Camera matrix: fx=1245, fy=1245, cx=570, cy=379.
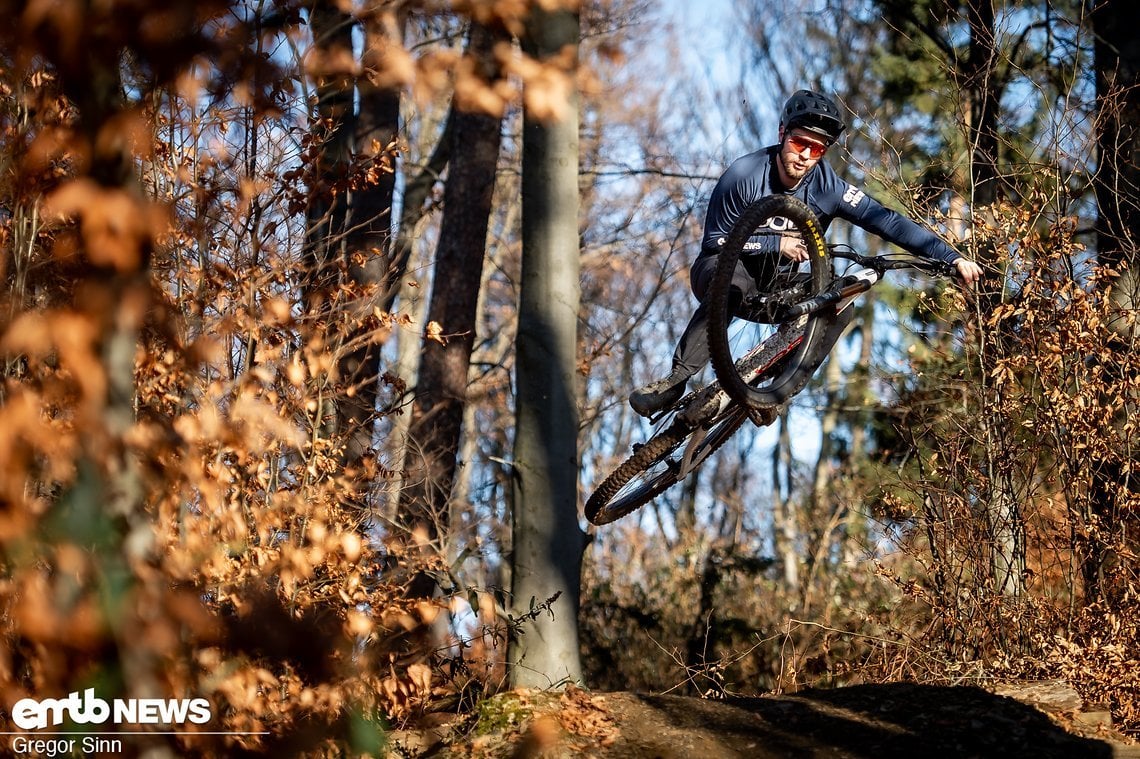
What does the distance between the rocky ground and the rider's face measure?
2954mm

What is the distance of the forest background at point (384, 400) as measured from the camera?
9.77ft

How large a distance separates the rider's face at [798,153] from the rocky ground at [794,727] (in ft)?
9.69

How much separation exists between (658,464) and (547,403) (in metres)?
1.09

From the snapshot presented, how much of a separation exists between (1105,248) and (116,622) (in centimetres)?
820

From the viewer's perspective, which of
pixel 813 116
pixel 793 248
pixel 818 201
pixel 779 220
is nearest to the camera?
pixel 813 116

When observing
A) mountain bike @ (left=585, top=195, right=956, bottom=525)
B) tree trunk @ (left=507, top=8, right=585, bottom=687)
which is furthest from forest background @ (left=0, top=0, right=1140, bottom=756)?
mountain bike @ (left=585, top=195, right=956, bottom=525)

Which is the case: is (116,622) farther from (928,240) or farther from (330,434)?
(928,240)

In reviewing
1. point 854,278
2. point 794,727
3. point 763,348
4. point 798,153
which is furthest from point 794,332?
point 794,727

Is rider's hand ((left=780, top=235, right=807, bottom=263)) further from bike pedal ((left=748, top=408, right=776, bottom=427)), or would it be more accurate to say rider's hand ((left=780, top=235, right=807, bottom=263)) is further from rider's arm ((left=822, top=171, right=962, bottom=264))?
bike pedal ((left=748, top=408, right=776, bottom=427))

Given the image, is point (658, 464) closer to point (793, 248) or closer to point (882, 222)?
point (793, 248)

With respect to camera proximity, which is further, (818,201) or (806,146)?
(818,201)

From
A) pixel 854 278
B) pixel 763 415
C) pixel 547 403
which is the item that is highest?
pixel 854 278

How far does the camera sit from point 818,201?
672 centimetres

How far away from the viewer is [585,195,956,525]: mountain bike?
641cm
